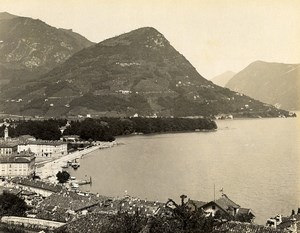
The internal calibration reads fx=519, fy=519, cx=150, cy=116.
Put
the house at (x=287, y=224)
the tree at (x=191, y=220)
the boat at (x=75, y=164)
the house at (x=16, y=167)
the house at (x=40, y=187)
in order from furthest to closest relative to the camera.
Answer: the boat at (x=75, y=164), the house at (x=16, y=167), the house at (x=40, y=187), the house at (x=287, y=224), the tree at (x=191, y=220)

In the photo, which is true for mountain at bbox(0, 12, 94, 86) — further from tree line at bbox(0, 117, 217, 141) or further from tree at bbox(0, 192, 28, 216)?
tree at bbox(0, 192, 28, 216)

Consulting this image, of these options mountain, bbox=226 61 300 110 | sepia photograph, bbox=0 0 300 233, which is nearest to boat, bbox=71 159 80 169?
sepia photograph, bbox=0 0 300 233

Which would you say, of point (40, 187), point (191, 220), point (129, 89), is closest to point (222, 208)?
point (191, 220)

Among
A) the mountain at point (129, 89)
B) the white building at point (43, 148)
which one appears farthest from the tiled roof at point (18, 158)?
the mountain at point (129, 89)

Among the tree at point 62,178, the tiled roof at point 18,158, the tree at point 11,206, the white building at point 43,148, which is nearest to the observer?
the tree at point 11,206

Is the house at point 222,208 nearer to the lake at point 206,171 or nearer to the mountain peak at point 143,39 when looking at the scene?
the lake at point 206,171

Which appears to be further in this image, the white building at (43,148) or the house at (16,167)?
the white building at (43,148)

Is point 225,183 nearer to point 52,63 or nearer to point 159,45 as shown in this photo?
point 159,45
